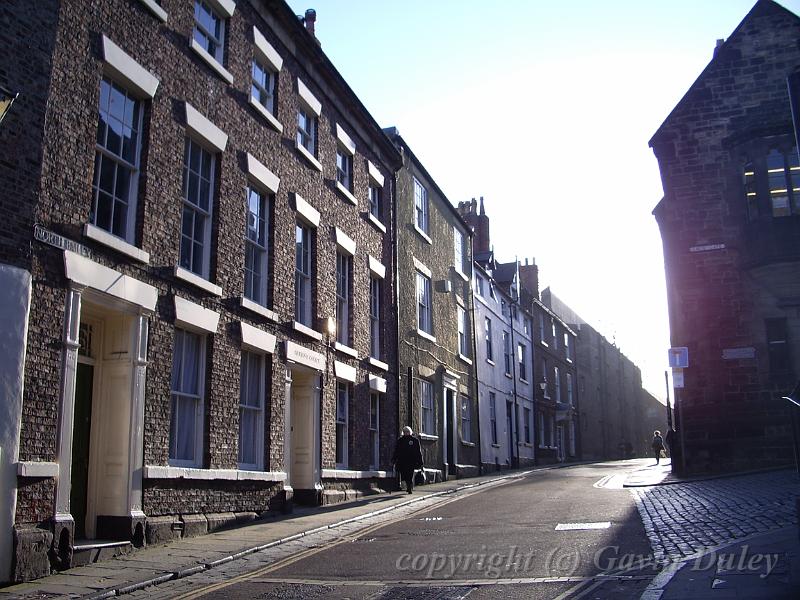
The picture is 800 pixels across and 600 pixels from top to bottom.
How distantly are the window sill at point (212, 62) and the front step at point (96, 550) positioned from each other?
7524 millimetres

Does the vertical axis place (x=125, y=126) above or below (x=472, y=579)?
above

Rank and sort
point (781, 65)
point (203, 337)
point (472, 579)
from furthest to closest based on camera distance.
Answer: point (781, 65) → point (203, 337) → point (472, 579)

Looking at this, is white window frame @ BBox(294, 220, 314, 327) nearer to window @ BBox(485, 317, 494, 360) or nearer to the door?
the door

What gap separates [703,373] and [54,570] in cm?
1757

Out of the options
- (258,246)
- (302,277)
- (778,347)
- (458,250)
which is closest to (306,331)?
(302,277)

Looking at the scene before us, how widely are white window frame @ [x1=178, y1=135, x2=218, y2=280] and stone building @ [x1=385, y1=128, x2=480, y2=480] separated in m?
9.21

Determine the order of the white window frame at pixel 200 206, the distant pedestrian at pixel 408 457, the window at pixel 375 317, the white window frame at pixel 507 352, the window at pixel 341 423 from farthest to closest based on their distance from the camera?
the white window frame at pixel 507 352 < the window at pixel 375 317 < the distant pedestrian at pixel 408 457 < the window at pixel 341 423 < the white window frame at pixel 200 206

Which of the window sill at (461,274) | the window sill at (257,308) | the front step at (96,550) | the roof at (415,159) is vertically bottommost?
the front step at (96,550)

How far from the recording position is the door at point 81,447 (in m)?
9.82

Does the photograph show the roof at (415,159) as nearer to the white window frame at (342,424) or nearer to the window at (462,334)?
the window at (462,334)

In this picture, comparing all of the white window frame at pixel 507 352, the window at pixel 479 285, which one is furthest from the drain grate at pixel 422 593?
the white window frame at pixel 507 352

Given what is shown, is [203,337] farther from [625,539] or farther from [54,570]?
[625,539]

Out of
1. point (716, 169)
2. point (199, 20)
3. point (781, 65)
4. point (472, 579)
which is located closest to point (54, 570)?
point (472, 579)

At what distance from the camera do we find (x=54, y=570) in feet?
27.7
